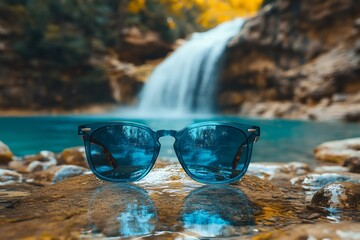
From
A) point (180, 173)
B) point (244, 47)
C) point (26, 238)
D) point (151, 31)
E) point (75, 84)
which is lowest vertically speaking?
point (26, 238)

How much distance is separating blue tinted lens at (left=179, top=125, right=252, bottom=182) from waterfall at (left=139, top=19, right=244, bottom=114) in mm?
14235

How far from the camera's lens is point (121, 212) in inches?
41.1

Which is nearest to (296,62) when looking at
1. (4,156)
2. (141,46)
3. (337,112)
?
(337,112)

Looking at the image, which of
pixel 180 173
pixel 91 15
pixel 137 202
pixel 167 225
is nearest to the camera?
pixel 167 225

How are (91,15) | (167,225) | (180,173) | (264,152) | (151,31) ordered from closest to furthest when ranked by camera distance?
(167,225)
(180,173)
(264,152)
(91,15)
(151,31)

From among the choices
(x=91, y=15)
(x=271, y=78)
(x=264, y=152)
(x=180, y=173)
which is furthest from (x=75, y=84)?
(x=180, y=173)

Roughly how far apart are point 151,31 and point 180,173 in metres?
18.4

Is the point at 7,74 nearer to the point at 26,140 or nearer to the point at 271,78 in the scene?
the point at 26,140

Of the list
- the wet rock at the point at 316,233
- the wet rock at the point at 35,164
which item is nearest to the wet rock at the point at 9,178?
the wet rock at the point at 35,164

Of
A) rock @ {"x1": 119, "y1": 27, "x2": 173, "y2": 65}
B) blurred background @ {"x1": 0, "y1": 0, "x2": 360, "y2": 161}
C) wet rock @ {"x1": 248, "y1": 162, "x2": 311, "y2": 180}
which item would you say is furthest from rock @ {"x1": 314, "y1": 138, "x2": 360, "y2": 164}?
rock @ {"x1": 119, "y1": 27, "x2": 173, "y2": 65}

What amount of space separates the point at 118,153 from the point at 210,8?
29178mm

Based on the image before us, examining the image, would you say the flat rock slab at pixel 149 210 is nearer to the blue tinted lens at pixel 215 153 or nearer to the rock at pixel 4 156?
the blue tinted lens at pixel 215 153

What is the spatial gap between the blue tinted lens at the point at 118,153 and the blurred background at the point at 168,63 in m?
10.5

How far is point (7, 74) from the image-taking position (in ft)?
53.1
